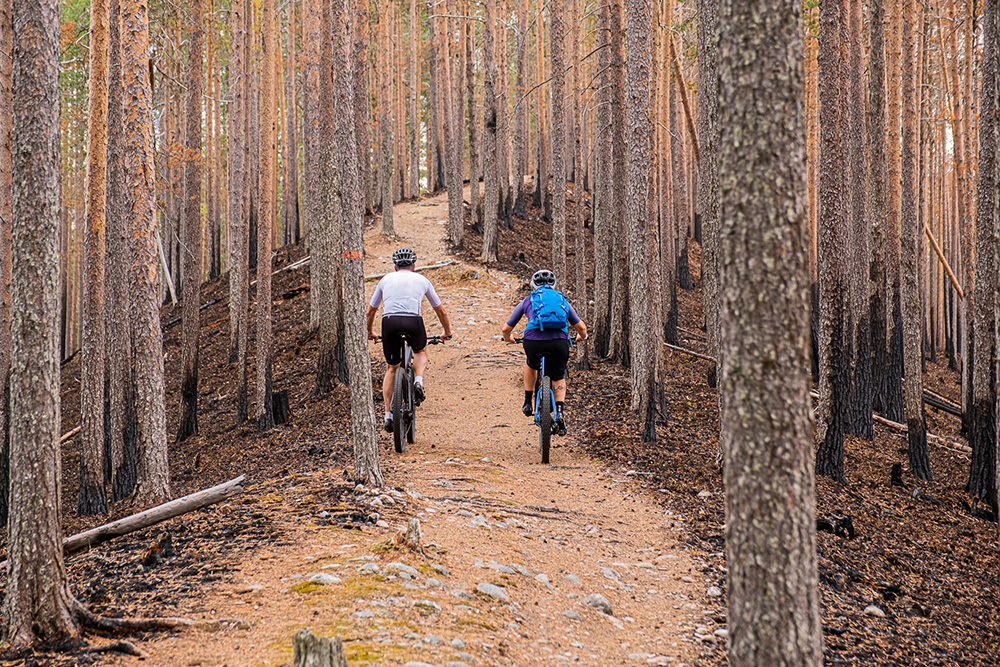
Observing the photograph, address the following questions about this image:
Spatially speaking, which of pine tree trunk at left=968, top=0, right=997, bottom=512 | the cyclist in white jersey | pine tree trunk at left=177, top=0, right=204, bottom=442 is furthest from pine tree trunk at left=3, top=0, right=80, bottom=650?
pine tree trunk at left=968, top=0, right=997, bottom=512

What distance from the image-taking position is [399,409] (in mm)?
7250

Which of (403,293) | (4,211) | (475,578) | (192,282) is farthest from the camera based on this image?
(192,282)

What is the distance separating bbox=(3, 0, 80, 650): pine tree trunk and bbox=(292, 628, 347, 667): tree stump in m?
1.43

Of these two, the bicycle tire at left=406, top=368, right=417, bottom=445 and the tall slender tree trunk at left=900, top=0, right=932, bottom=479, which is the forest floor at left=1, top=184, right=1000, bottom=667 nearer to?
the bicycle tire at left=406, top=368, right=417, bottom=445

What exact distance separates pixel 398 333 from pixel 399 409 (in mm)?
762

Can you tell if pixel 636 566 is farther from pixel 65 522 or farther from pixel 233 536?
pixel 65 522

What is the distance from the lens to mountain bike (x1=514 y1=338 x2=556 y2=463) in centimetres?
751

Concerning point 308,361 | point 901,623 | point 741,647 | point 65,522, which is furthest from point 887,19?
point 65,522

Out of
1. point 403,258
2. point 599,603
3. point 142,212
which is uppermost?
point 142,212

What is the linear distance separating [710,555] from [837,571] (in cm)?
96

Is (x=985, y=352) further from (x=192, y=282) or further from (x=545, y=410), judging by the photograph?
(x=192, y=282)

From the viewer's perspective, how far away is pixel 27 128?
11.9ft

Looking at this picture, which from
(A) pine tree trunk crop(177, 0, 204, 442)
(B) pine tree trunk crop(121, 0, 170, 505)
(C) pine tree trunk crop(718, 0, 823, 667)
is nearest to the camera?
(C) pine tree trunk crop(718, 0, 823, 667)

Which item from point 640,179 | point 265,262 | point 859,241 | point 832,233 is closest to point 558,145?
point 640,179
